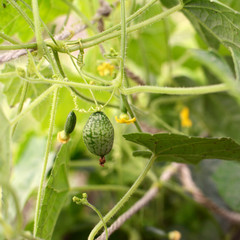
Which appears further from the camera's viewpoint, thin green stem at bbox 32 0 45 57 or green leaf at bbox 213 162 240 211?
green leaf at bbox 213 162 240 211

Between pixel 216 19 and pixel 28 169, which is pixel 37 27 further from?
pixel 28 169

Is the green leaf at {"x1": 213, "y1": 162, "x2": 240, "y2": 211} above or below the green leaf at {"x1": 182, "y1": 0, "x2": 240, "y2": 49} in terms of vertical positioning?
below

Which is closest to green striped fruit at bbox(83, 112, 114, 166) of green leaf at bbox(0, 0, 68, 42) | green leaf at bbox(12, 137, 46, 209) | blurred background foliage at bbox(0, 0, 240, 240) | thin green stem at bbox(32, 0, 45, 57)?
thin green stem at bbox(32, 0, 45, 57)

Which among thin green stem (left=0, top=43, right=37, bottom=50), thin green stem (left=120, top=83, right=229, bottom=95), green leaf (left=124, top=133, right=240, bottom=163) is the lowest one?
green leaf (left=124, top=133, right=240, bottom=163)

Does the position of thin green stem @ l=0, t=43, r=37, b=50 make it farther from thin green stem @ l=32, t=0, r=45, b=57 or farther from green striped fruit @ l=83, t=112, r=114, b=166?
green striped fruit @ l=83, t=112, r=114, b=166

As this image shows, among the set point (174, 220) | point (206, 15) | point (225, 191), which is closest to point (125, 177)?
point (174, 220)

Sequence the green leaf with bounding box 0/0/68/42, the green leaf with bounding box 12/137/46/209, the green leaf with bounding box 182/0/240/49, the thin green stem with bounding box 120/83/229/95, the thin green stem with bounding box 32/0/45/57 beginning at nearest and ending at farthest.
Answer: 1. the thin green stem with bounding box 120/83/229/95
2. the thin green stem with bounding box 32/0/45/57
3. the green leaf with bounding box 182/0/240/49
4. the green leaf with bounding box 0/0/68/42
5. the green leaf with bounding box 12/137/46/209

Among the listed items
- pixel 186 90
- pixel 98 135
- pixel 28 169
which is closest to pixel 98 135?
pixel 98 135

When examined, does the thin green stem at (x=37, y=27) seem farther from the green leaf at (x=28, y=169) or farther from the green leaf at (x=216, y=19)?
the green leaf at (x=28, y=169)
